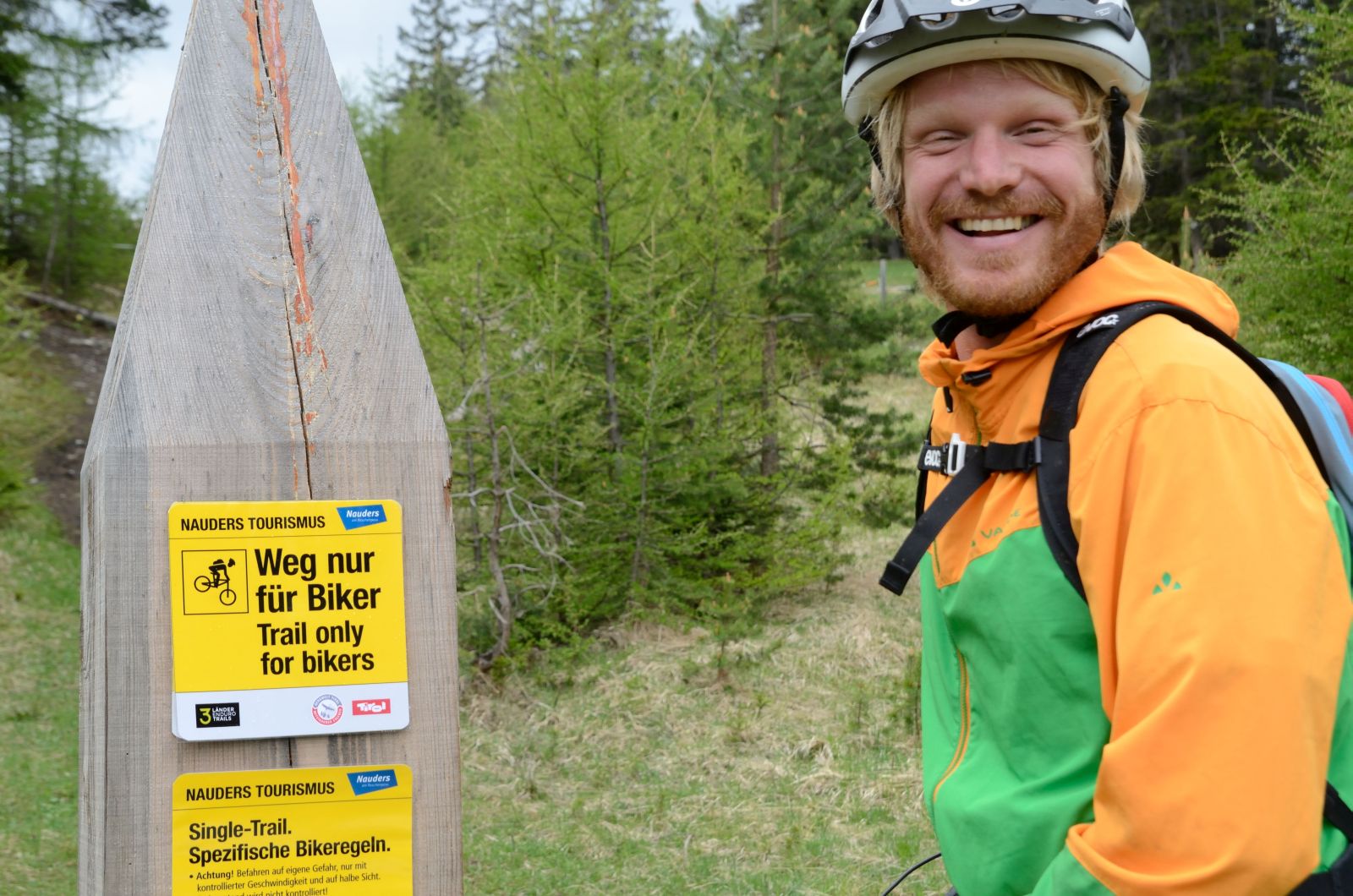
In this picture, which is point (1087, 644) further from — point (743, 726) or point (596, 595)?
point (596, 595)

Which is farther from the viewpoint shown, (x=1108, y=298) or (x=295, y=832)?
(x=295, y=832)

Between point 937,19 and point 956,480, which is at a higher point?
point 937,19

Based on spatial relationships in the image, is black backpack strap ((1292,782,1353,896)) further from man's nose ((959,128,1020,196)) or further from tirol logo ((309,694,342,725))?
tirol logo ((309,694,342,725))

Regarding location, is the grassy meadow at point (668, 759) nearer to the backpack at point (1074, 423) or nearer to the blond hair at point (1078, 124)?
the blond hair at point (1078, 124)

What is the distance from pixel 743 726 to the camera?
7.58 meters

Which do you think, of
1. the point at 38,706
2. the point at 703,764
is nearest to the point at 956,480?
the point at 703,764

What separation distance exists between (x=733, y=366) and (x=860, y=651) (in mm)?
2848

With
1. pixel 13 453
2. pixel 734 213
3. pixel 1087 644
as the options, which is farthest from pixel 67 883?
pixel 13 453

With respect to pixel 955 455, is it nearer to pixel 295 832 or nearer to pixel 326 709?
pixel 326 709

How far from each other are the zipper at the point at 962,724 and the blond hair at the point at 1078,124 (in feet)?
2.22

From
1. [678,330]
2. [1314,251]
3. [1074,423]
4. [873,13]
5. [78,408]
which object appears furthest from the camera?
[78,408]

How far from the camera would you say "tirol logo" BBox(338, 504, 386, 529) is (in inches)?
69.3

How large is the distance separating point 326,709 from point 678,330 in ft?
26.7

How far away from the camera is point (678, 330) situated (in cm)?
977
